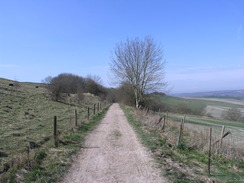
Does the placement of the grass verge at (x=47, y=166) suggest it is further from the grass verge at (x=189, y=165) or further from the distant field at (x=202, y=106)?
the distant field at (x=202, y=106)

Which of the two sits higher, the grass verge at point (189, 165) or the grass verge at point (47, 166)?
the grass verge at point (47, 166)

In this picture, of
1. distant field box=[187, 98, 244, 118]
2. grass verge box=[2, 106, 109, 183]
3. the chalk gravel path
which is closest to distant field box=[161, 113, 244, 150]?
the chalk gravel path

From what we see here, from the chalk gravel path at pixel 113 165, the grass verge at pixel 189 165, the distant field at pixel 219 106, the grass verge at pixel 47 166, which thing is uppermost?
the grass verge at pixel 47 166

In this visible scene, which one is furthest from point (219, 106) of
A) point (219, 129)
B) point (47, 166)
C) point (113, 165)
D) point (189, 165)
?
point (47, 166)

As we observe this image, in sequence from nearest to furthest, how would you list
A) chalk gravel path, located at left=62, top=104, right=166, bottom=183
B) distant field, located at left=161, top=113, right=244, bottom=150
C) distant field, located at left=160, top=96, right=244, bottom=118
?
chalk gravel path, located at left=62, top=104, right=166, bottom=183 < distant field, located at left=161, top=113, right=244, bottom=150 < distant field, located at left=160, top=96, right=244, bottom=118

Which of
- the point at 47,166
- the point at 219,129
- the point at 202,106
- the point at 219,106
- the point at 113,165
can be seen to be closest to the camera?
the point at 47,166

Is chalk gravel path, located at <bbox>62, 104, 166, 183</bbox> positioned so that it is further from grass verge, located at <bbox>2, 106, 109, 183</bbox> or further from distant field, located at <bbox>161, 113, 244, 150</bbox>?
distant field, located at <bbox>161, 113, 244, 150</bbox>

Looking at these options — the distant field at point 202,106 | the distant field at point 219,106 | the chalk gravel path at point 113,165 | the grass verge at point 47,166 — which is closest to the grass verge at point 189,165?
the chalk gravel path at point 113,165

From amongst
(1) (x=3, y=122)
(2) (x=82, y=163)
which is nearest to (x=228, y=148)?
(2) (x=82, y=163)

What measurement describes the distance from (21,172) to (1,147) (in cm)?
392

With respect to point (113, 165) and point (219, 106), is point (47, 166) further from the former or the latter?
point (219, 106)

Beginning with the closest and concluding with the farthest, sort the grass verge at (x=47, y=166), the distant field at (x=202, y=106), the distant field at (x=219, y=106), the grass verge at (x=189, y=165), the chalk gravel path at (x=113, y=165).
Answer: the grass verge at (x=47, y=166) → the chalk gravel path at (x=113, y=165) → the grass verge at (x=189, y=165) → the distant field at (x=202, y=106) → the distant field at (x=219, y=106)

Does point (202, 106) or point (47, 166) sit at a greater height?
point (47, 166)

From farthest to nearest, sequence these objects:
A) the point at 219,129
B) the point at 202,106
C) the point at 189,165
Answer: the point at 202,106
the point at 219,129
the point at 189,165
